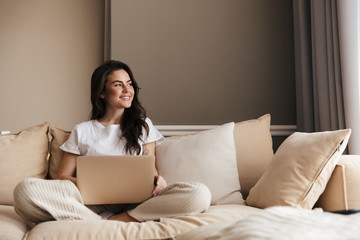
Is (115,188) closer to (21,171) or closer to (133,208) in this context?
(133,208)

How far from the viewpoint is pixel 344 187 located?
1.54m

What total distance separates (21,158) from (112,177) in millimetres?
683

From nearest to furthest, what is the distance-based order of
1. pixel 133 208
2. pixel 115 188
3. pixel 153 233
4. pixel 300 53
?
pixel 153 233
pixel 115 188
pixel 133 208
pixel 300 53

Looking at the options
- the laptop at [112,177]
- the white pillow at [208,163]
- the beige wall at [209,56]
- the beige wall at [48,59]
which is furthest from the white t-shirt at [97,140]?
the beige wall at [48,59]

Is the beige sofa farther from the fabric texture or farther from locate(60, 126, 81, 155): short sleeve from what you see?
the fabric texture

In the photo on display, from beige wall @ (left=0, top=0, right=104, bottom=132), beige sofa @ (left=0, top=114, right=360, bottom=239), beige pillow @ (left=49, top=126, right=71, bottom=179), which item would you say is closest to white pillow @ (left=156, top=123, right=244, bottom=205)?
beige sofa @ (left=0, top=114, right=360, bottom=239)

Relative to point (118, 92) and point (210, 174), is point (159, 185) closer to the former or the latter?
point (210, 174)

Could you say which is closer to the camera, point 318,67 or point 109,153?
point 109,153

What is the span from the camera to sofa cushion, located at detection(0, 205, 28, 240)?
1389 mm

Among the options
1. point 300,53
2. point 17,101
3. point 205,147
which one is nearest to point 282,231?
point 205,147

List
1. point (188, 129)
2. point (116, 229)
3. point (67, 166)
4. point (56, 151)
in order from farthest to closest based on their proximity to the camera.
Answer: point (188, 129) → point (56, 151) → point (67, 166) → point (116, 229)

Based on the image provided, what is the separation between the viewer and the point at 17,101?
290cm

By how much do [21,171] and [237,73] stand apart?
1.48 meters

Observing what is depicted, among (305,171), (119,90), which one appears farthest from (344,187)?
(119,90)
